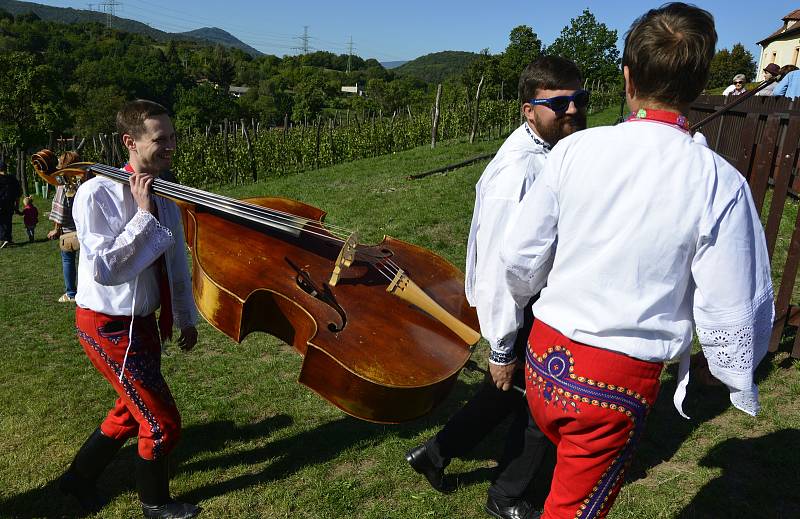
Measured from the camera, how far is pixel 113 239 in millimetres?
2674

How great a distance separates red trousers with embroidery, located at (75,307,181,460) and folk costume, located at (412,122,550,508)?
55.5 inches

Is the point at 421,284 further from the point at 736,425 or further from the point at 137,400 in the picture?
the point at 736,425

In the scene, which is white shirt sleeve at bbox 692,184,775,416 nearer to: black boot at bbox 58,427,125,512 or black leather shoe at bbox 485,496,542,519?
black leather shoe at bbox 485,496,542,519

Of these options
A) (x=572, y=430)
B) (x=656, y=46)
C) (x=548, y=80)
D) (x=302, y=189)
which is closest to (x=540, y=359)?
(x=572, y=430)

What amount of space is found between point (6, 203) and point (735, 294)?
15.2 m

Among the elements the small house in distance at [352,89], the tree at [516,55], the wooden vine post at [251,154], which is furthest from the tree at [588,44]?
the small house in distance at [352,89]

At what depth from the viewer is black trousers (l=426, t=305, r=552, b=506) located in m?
2.94

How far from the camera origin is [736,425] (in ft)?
12.8

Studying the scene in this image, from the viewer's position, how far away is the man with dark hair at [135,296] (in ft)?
8.79

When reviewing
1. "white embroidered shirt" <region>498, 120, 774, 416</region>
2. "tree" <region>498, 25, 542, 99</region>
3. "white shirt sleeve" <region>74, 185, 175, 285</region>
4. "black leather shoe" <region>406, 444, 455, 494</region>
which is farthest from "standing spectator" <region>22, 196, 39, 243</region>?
"tree" <region>498, 25, 542, 99</region>

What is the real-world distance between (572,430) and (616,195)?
2.56 ft

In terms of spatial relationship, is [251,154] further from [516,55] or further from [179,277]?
[516,55]

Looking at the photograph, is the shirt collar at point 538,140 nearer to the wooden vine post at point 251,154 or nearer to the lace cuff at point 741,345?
the lace cuff at point 741,345

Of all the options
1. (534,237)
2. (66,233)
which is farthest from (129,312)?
(66,233)
